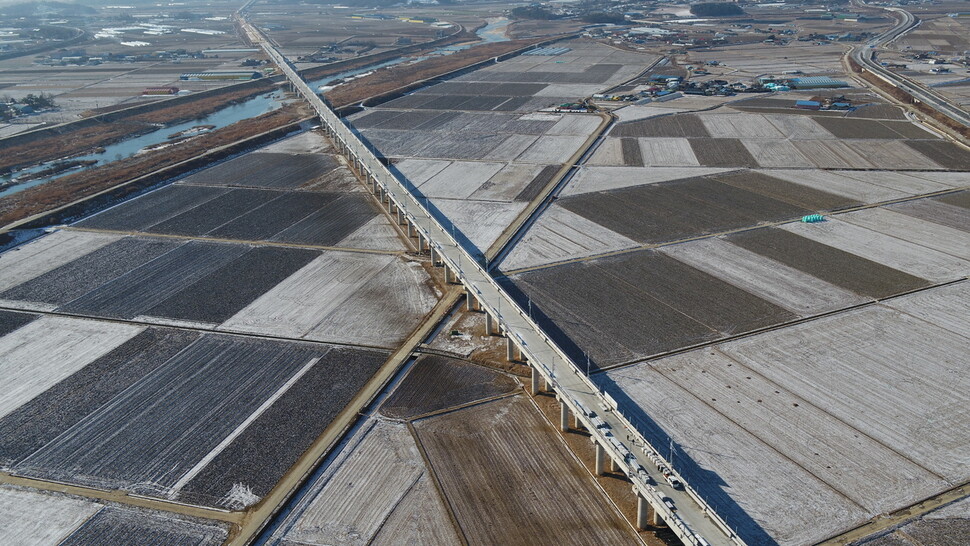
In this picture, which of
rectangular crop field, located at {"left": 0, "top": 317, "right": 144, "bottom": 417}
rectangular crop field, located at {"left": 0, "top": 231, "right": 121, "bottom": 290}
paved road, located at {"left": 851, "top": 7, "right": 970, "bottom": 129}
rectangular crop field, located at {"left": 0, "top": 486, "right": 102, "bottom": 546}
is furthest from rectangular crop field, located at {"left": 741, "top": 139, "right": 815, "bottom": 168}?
rectangular crop field, located at {"left": 0, "top": 486, "right": 102, "bottom": 546}

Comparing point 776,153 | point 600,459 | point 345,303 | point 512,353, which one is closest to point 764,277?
point 512,353

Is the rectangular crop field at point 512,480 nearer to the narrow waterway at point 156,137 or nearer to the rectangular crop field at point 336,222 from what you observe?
the rectangular crop field at point 336,222

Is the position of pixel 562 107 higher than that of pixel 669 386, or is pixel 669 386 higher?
pixel 562 107

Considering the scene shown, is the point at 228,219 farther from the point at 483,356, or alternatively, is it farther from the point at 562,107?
the point at 562,107

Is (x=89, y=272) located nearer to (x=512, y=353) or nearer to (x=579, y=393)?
(x=512, y=353)

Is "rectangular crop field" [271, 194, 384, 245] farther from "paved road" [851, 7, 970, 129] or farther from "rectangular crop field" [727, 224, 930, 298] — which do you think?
"paved road" [851, 7, 970, 129]

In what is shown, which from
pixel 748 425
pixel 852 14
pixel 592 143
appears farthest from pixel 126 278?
pixel 852 14
